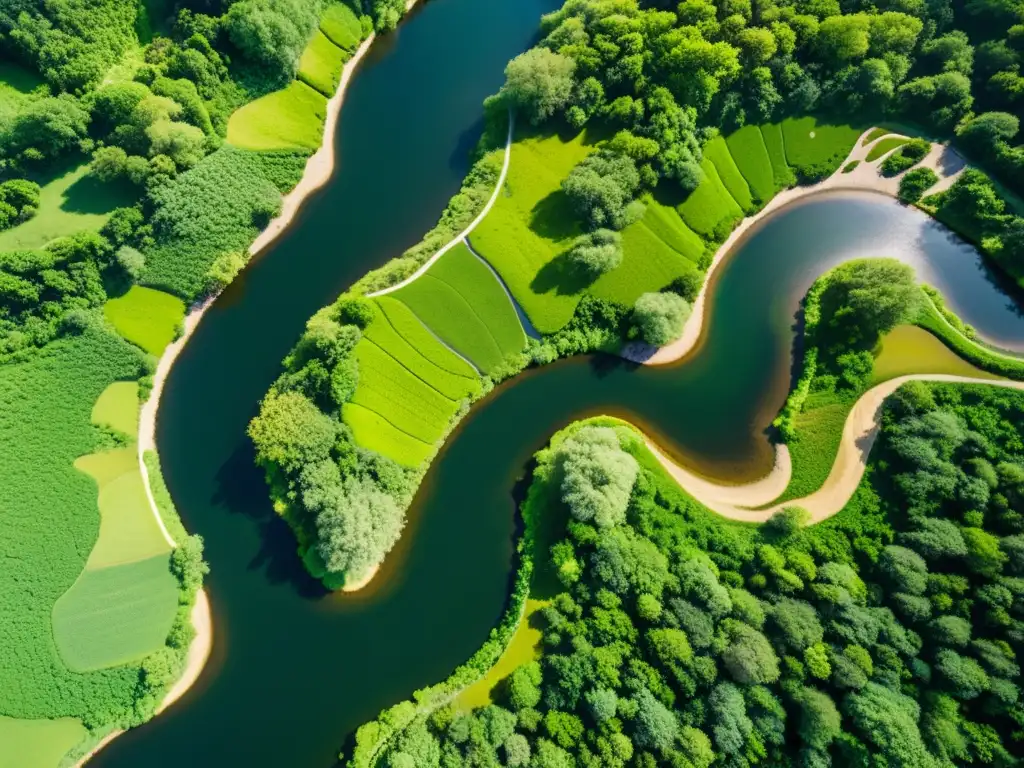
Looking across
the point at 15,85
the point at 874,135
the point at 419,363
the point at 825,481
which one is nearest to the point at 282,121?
the point at 15,85

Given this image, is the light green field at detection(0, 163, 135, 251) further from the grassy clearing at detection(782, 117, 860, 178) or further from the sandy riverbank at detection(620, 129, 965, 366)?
the grassy clearing at detection(782, 117, 860, 178)

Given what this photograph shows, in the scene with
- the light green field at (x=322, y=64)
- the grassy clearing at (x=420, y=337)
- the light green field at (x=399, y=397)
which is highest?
the light green field at (x=322, y=64)

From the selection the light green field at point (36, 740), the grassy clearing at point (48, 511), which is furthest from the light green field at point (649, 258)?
Result: the light green field at point (36, 740)

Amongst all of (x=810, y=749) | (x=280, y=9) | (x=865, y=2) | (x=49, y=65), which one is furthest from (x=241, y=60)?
(x=810, y=749)

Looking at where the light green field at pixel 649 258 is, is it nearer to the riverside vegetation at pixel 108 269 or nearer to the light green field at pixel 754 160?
the light green field at pixel 754 160

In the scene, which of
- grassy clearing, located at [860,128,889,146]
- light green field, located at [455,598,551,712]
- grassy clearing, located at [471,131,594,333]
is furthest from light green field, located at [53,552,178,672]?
grassy clearing, located at [860,128,889,146]

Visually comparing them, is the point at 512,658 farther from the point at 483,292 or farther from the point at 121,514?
the point at 121,514
